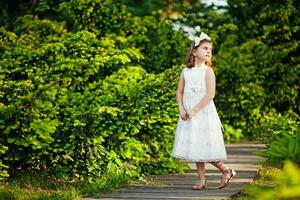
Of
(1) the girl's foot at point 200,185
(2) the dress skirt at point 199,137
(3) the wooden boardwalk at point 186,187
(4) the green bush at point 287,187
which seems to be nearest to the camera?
(4) the green bush at point 287,187

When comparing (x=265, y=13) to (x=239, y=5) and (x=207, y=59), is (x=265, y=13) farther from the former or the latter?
(x=207, y=59)

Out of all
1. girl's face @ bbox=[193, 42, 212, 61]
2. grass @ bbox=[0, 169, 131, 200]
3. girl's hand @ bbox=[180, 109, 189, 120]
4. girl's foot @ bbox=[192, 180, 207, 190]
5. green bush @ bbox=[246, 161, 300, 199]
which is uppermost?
girl's face @ bbox=[193, 42, 212, 61]

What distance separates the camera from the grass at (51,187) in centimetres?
676

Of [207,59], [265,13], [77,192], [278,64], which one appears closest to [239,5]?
[265,13]

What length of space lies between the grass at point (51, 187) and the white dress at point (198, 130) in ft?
2.58

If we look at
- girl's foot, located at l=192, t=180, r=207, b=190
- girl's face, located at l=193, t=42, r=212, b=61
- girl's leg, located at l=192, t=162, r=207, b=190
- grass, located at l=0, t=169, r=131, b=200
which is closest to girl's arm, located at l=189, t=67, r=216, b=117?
girl's face, located at l=193, t=42, r=212, b=61

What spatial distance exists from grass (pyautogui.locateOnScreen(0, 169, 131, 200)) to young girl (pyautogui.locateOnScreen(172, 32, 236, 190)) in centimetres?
78

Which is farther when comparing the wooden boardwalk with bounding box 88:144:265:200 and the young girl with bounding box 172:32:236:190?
the young girl with bounding box 172:32:236:190

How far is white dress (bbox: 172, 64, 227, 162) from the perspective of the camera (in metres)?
7.52

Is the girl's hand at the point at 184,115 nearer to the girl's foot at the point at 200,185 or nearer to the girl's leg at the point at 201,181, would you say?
the girl's leg at the point at 201,181

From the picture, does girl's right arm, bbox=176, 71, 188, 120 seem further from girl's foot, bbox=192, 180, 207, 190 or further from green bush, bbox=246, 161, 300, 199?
green bush, bbox=246, 161, 300, 199

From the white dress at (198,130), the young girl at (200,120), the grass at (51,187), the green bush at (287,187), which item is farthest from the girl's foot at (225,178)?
the green bush at (287,187)

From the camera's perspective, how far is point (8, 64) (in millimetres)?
8719

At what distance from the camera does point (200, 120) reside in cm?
754
